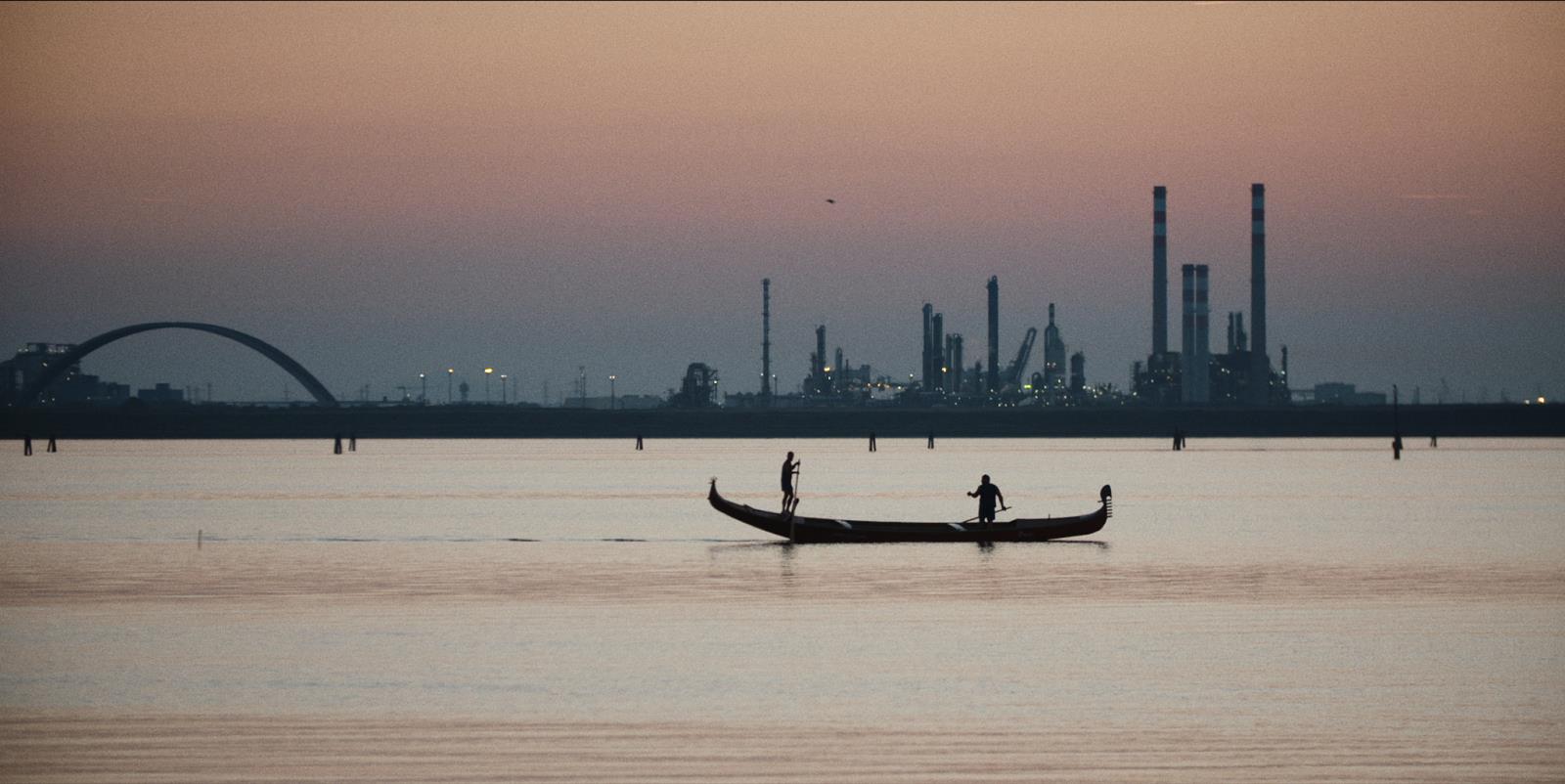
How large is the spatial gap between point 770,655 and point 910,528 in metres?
24.2

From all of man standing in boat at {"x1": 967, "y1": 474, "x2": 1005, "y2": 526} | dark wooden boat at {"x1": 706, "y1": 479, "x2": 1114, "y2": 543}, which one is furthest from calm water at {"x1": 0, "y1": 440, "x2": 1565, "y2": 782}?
man standing in boat at {"x1": 967, "y1": 474, "x2": 1005, "y2": 526}

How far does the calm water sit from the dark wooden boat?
651mm

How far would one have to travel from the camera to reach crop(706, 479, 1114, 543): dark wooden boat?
5541 cm

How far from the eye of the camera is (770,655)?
31438mm

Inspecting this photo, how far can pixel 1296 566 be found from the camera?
51.8m

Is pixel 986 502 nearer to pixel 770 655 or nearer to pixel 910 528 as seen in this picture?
pixel 910 528

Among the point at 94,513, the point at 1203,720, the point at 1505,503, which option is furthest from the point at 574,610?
the point at 1505,503

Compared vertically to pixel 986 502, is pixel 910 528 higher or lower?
lower

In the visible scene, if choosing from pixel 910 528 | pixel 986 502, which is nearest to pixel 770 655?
pixel 910 528

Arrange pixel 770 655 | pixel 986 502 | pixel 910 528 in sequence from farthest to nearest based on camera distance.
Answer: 1. pixel 986 502
2. pixel 910 528
3. pixel 770 655

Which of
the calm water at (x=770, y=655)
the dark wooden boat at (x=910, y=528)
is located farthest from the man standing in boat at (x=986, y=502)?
the calm water at (x=770, y=655)

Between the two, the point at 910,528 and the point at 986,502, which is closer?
the point at 910,528

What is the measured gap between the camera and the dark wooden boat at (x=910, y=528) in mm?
55406

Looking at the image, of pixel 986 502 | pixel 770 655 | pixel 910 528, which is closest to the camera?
pixel 770 655
